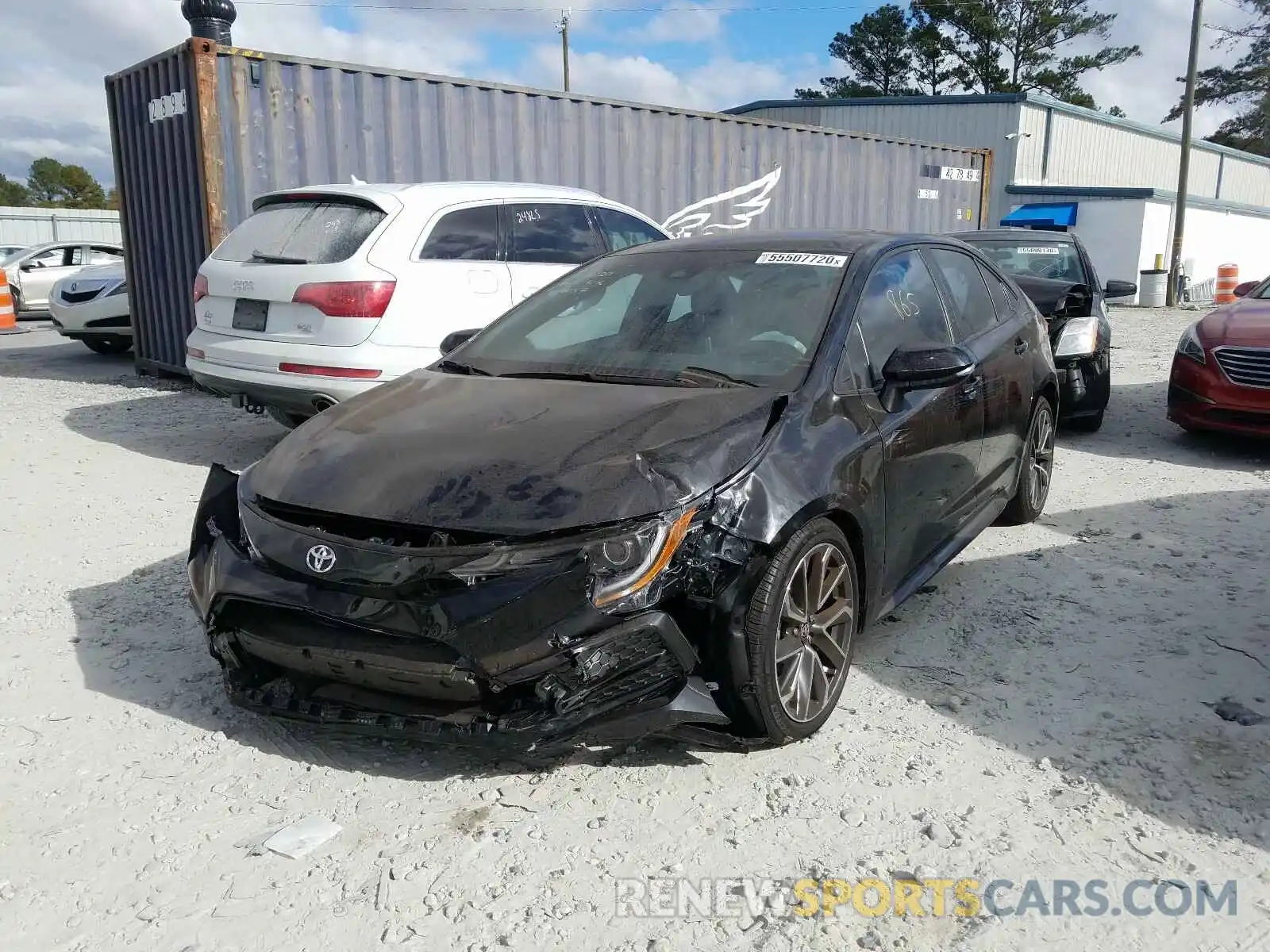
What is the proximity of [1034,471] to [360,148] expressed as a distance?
21.9 feet

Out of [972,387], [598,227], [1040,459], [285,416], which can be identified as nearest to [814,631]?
[972,387]

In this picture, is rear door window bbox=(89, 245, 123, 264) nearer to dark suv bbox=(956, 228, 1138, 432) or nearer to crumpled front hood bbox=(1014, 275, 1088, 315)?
dark suv bbox=(956, 228, 1138, 432)

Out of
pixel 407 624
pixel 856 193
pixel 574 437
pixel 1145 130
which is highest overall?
pixel 1145 130

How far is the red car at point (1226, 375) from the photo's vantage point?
6.81m

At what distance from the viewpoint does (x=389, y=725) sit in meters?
2.73

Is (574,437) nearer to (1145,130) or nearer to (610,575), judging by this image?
(610,575)

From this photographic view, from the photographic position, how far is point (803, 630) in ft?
9.96

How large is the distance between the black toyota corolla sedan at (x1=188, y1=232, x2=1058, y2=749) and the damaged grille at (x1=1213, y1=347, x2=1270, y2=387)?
3.92 metres

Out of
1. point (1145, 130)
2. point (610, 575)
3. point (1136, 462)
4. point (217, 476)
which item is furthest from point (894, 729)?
point (1145, 130)

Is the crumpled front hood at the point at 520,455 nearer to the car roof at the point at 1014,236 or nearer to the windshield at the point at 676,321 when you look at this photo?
the windshield at the point at 676,321

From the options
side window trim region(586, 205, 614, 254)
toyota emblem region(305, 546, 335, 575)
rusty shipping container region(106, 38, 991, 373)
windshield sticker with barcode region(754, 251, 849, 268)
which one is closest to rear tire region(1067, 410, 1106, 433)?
side window trim region(586, 205, 614, 254)

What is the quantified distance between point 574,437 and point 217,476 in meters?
1.23

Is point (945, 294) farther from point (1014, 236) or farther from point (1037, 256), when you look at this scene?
point (1014, 236)

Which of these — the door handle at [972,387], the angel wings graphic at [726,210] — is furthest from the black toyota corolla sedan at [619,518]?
the angel wings graphic at [726,210]
